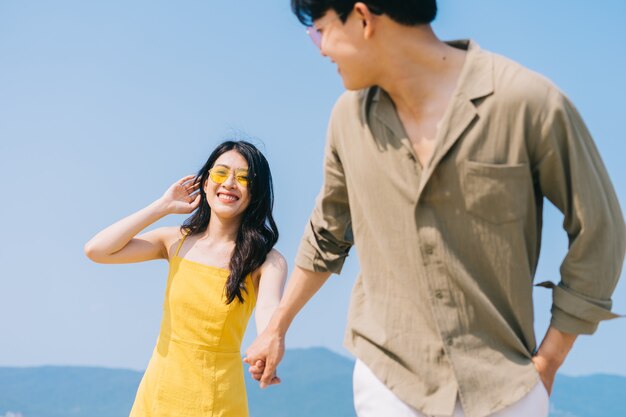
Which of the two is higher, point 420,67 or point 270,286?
point 420,67

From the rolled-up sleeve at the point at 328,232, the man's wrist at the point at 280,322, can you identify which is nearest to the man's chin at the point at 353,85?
the rolled-up sleeve at the point at 328,232

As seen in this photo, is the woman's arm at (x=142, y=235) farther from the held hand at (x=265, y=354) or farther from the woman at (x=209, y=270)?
the held hand at (x=265, y=354)

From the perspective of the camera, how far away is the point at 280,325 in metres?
2.64

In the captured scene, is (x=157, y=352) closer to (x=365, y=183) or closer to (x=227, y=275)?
(x=227, y=275)

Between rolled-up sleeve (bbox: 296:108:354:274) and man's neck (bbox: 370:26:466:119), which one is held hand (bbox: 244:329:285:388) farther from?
man's neck (bbox: 370:26:466:119)

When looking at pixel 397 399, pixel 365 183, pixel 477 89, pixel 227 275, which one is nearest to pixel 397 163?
pixel 365 183

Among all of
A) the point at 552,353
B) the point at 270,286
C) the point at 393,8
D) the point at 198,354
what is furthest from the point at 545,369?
the point at 198,354

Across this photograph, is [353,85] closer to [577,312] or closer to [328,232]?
[328,232]

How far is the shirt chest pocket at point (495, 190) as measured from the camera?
208 centimetres

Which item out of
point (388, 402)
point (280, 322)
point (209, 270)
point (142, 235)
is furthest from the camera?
point (142, 235)

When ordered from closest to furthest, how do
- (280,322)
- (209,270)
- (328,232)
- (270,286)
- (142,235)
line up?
(328,232)
(280,322)
(270,286)
(209,270)
(142,235)

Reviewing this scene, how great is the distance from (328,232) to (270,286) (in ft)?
5.13

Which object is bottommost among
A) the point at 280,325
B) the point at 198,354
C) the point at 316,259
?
the point at 198,354

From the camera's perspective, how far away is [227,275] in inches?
164
